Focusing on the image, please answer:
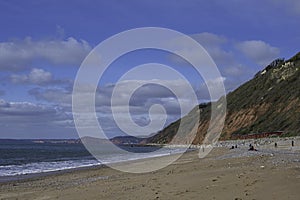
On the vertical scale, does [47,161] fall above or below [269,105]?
below

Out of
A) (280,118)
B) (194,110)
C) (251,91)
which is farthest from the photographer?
(194,110)

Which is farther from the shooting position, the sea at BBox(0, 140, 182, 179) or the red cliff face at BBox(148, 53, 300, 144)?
the red cliff face at BBox(148, 53, 300, 144)

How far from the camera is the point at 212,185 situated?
13.4m

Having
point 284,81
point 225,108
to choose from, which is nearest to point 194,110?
point 225,108

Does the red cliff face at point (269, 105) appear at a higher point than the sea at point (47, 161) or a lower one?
higher

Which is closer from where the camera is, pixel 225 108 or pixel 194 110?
pixel 225 108

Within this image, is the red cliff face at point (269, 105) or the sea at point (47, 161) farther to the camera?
the red cliff face at point (269, 105)

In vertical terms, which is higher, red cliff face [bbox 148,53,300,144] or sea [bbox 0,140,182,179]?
red cliff face [bbox 148,53,300,144]

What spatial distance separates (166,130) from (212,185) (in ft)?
612

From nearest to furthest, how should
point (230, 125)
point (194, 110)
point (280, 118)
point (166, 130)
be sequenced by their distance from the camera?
point (280, 118) → point (230, 125) → point (194, 110) → point (166, 130)

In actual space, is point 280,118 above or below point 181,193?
above

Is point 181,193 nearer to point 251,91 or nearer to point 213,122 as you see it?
point 251,91

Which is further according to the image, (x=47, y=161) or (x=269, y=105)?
(x=269, y=105)

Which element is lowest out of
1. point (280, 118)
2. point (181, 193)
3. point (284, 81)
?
point (181, 193)
